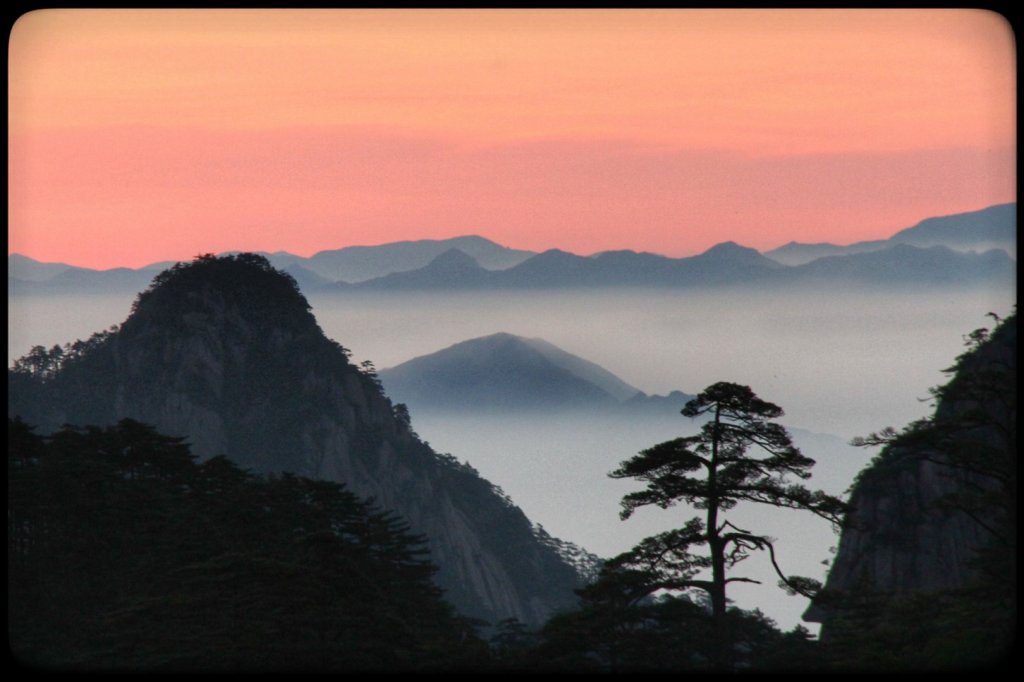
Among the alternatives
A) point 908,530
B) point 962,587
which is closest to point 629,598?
point 962,587

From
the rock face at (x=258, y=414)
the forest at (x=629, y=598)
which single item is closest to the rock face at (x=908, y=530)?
the forest at (x=629, y=598)

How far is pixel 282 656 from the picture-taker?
3709 cm

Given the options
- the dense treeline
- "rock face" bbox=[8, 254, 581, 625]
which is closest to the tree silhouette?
the dense treeline

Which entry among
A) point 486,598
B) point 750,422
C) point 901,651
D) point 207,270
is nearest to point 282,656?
point 750,422

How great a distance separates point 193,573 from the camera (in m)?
42.5

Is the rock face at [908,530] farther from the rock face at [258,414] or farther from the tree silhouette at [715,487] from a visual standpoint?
the rock face at [258,414]

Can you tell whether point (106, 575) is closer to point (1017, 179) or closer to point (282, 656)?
point (282, 656)

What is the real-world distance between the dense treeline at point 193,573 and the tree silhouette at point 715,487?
21.0ft

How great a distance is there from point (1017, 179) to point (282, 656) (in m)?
25.9

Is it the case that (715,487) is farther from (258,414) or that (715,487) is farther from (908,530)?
(258,414)

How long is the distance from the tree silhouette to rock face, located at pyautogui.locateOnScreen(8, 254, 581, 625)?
419 feet

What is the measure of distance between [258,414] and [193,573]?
154 m

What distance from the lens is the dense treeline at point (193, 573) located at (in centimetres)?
3716

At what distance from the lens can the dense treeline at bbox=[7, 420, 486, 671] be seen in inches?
1463
